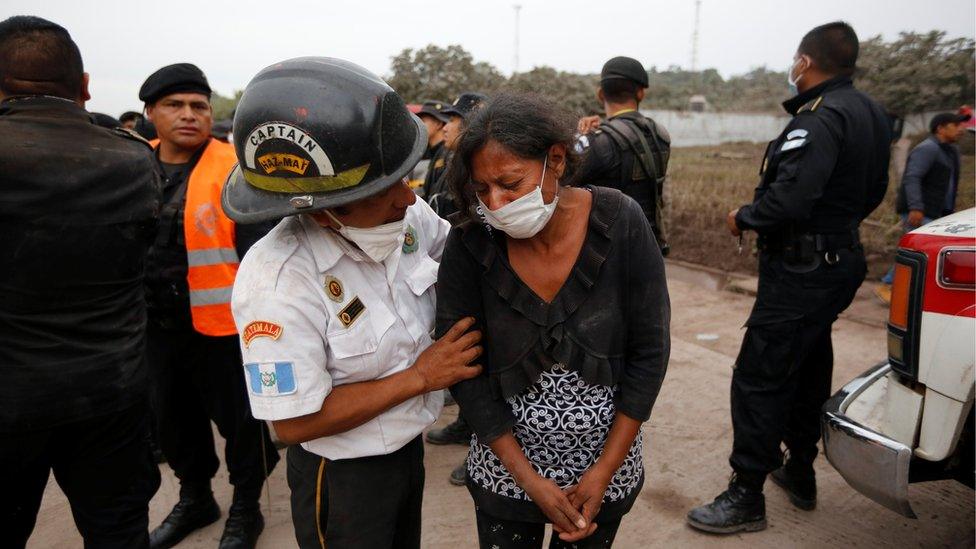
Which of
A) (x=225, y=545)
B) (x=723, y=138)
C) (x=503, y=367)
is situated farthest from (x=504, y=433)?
(x=723, y=138)

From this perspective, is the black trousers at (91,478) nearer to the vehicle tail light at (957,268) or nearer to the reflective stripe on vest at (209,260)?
the reflective stripe on vest at (209,260)

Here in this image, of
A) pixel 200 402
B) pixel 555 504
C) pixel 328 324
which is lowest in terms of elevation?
pixel 200 402

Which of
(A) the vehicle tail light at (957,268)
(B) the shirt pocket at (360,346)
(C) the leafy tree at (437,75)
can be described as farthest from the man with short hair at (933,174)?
(C) the leafy tree at (437,75)

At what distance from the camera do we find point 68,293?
1.83 meters

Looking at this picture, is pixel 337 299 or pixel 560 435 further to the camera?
pixel 560 435

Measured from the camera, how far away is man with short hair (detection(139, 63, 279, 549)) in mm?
2586

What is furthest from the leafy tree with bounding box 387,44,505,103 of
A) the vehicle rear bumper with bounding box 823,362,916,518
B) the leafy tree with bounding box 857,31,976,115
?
the vehicle rear bumper with bounding box 823,362,916,518

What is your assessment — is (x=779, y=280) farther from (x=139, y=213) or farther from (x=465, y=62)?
(x=465, y=62)

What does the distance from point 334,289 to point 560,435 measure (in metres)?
0.71

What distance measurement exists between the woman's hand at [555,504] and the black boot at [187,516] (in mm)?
2115

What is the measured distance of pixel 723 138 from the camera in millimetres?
26078

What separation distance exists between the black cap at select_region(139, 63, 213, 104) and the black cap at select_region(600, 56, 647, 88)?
7.87 ft

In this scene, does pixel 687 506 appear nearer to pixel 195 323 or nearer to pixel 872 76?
pixel 195 323

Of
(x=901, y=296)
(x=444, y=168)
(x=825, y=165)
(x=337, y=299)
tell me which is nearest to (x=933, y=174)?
(x=825, y=165)
